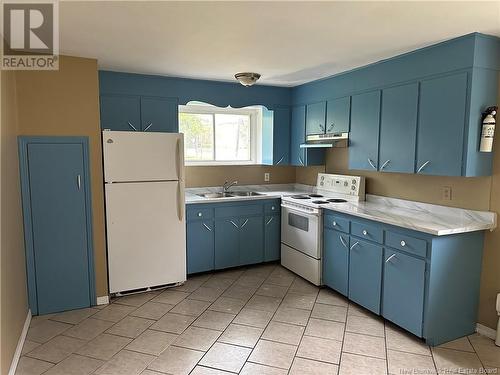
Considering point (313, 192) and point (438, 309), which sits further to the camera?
point (313, 192)

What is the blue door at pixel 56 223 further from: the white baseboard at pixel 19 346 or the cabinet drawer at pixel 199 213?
the cabinet drawer at pixel 199 213

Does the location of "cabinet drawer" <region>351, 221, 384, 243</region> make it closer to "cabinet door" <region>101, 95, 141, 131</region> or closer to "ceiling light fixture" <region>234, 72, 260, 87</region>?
"ceiling light fixture" <region>234, 72, 260, 87</region>

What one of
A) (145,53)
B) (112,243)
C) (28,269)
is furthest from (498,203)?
(28,269)

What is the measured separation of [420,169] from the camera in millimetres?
2898

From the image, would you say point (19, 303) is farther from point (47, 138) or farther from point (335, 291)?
point (335, 291)

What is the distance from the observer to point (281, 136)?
466 centimetres

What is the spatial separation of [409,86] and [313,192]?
200cm

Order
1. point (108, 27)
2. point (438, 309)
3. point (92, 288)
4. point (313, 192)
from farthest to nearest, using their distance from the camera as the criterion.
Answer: point (313, 192) < point (92, 288) < point (438, 309) < point (108, 27)

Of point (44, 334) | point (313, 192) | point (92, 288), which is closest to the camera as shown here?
point (44, 334)

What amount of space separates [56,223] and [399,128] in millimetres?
3139

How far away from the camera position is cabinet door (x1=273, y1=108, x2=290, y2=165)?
4625 millimetres

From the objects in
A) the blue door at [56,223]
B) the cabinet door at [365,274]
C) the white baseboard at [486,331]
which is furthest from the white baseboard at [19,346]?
the white baseboard at [486,331]

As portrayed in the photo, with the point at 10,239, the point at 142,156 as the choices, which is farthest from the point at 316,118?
the point at 10,239

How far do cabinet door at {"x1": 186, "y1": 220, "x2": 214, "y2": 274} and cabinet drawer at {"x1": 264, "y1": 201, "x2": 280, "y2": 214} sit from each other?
2.36 ft
